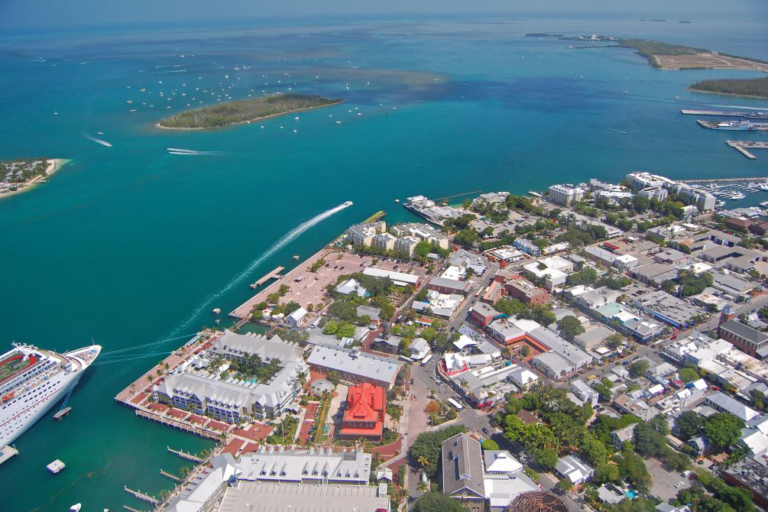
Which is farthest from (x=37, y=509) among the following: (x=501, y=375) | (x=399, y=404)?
(x=501, y=375)

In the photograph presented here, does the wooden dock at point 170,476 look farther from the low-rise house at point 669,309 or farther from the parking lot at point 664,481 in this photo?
the low-rise house at point 669,309

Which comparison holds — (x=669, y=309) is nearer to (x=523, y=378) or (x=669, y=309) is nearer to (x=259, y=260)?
(x=523, y=378)

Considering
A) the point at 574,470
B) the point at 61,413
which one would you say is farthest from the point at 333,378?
the point at 61,413

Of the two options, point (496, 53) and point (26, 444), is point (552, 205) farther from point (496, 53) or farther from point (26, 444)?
point (496, 53)

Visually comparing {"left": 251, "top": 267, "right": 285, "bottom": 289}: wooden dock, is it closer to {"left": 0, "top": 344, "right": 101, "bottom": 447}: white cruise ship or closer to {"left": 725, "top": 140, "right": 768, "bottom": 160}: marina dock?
{"left": 0, "top": 344, "right": 101, "bottom": 447}: white cruise ship

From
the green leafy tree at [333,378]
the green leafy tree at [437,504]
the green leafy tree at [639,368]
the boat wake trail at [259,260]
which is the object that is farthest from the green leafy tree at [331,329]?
the green leafy tree at [639,368]
